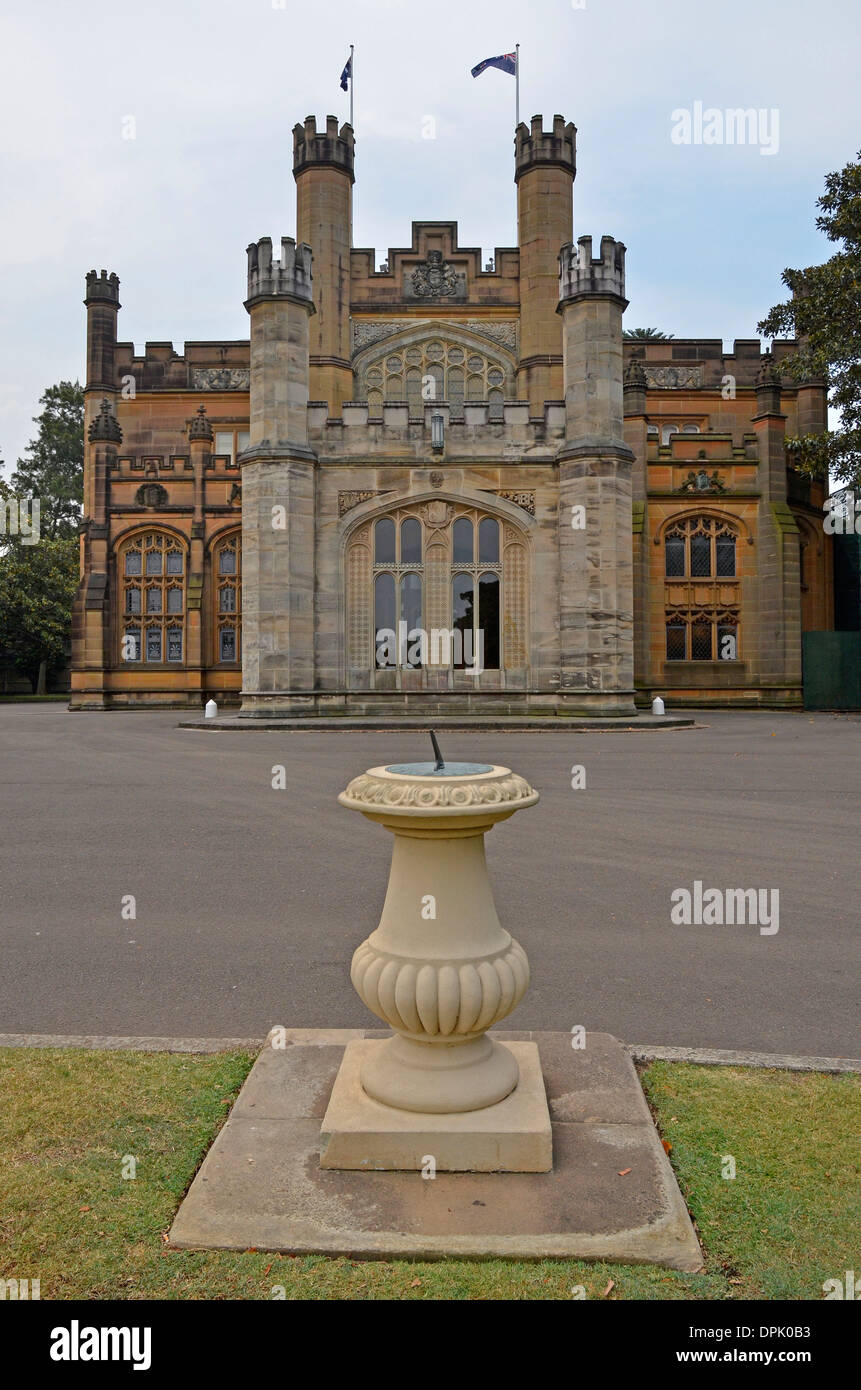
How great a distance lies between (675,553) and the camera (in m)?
28.6

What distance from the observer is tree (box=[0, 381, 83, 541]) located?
2643 inches

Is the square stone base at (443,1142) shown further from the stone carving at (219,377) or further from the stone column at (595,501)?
the stone carving at (219,377)

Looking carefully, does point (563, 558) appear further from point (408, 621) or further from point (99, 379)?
point (99, 379)

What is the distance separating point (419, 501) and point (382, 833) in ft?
49.3

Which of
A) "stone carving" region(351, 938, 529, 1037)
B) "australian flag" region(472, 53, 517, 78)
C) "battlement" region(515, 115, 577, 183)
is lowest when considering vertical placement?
"stone carving" region(351, 938, 529, 1037)

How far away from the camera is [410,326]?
108 ft

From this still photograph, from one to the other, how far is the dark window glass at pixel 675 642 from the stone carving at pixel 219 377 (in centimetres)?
2062

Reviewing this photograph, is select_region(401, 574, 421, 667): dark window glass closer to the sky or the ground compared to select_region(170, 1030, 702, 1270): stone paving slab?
closer to the sky

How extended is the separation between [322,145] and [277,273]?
1368 cm

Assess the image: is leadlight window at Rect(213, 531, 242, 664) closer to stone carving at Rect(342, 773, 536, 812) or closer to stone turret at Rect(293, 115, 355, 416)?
stone turret at Rect(293, 115, 355, 416)

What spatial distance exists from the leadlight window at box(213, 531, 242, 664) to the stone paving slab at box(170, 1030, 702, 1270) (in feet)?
96.5

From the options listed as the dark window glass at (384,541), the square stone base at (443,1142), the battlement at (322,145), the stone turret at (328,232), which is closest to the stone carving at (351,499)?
the dark window glass at (384,541)

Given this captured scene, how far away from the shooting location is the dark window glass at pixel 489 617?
22.5 metres

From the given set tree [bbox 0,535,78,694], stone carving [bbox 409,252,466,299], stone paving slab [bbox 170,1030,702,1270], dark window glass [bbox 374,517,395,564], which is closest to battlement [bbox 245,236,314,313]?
dark window glass [bbox 374,517,395,564]
